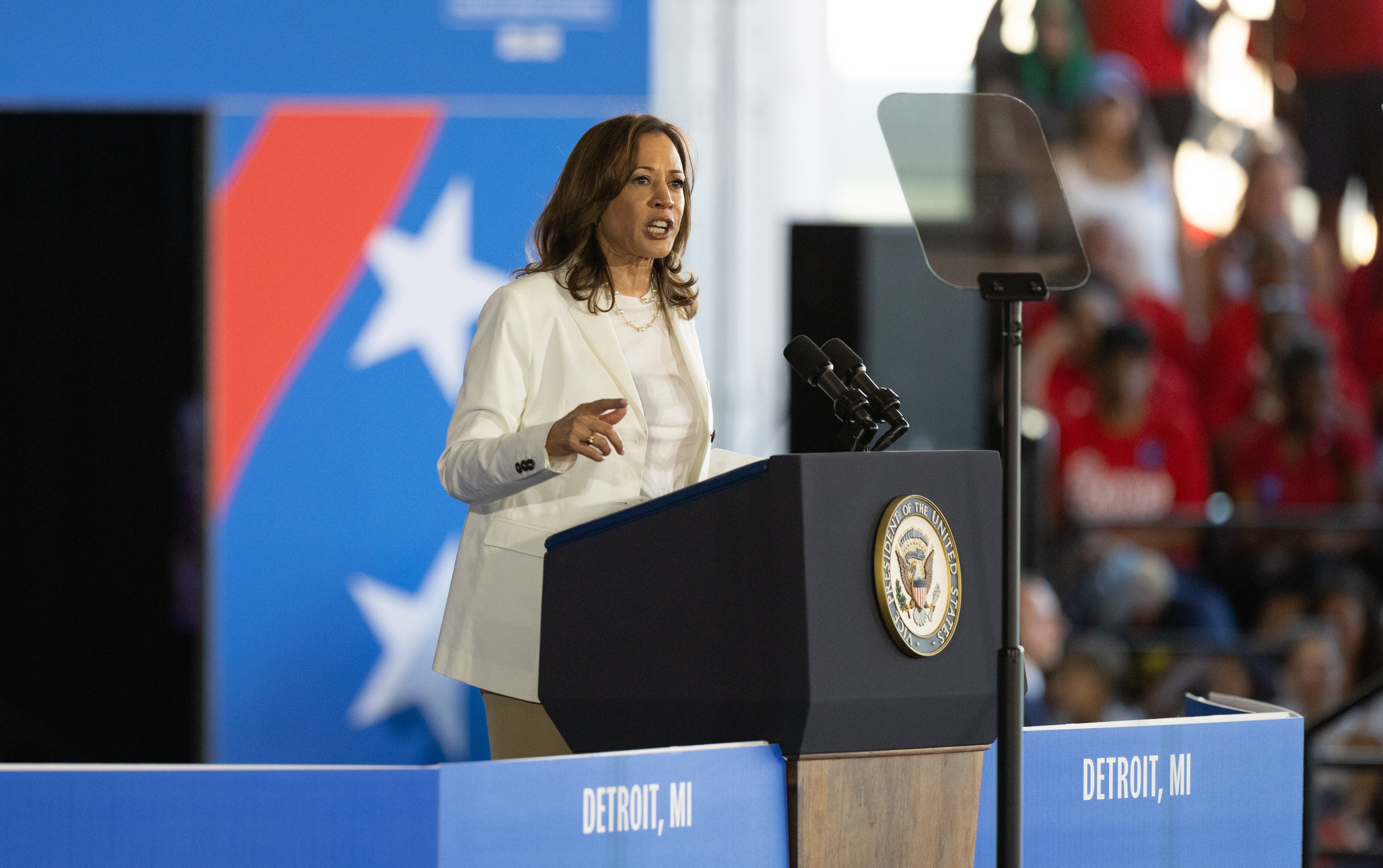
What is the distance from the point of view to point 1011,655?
1.27m

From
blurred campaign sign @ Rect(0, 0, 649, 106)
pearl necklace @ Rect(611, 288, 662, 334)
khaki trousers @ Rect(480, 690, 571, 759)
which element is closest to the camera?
khaki trousers @ Rect(480, 690, 571, 759)

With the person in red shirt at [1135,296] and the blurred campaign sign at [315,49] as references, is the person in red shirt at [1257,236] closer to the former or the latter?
the person in red shirt at [1135,296]

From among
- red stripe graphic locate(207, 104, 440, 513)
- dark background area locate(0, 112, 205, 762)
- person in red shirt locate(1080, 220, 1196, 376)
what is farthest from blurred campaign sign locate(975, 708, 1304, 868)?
dark background area locate(0, 112, 205, 762)

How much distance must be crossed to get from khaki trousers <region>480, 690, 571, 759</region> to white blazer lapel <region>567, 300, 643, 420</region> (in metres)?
0.34

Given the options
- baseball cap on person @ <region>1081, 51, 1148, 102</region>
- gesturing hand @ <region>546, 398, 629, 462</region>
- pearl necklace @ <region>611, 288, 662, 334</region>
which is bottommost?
gesturing hand @ <region>546, 398, 629, 462</region>

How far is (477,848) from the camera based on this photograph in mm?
1142

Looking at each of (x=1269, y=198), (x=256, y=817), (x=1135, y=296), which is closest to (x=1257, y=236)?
(x=1269, y=198)

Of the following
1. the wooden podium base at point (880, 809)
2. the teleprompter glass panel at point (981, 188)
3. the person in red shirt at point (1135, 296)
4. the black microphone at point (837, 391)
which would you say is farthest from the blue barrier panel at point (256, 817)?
the person in red shirt at point (1135, 296)

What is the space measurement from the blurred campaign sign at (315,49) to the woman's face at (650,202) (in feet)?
4.90

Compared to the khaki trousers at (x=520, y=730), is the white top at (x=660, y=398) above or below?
above

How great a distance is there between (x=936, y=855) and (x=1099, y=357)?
334cm

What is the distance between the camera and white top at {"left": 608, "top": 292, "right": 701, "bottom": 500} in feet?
5.21

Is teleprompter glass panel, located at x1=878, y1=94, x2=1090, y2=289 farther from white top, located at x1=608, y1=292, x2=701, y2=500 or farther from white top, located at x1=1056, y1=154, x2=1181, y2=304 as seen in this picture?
white top, located at x1=1056, y1=154, x2=1181, y2=304

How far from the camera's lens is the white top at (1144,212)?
4.48 meters
